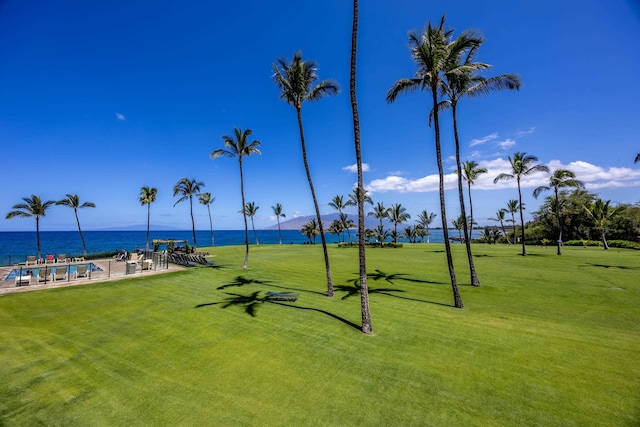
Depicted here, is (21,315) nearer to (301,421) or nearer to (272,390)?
(272,390)

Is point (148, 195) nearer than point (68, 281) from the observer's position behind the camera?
No

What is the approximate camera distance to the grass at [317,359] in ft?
18.5

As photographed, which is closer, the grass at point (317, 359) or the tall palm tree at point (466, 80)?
the grass at point (317, 359)

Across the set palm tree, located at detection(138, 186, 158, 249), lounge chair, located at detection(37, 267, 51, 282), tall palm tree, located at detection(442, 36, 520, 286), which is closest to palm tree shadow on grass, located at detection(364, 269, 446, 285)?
tall palm tree, located at detection(442, 36, 520, 286)

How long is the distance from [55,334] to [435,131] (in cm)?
1869

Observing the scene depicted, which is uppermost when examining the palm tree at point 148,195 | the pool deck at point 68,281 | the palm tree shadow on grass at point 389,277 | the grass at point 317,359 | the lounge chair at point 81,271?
the palm tree at point 148,195

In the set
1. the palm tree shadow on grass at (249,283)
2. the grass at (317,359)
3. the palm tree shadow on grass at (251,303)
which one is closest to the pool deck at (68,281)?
the grass at (317,359)

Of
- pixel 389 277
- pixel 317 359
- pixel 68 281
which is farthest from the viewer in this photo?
pixel 389 277

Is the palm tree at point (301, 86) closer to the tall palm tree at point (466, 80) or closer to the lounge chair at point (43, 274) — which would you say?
the tall palm tree at point (466, 80)

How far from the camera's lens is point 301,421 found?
5.34m

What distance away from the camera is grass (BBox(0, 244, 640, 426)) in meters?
5.64

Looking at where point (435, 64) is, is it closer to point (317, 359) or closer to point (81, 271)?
point (317, 359)

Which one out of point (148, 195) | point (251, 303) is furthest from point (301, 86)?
point (148, 195)

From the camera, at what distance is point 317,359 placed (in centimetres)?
795
